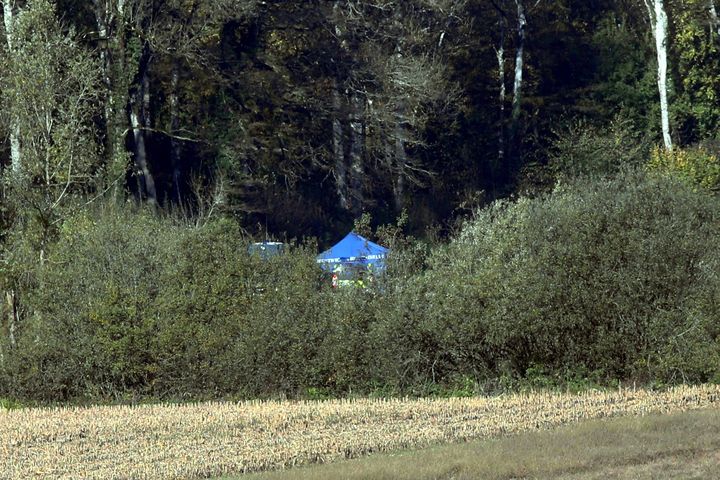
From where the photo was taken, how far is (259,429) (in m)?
16.2

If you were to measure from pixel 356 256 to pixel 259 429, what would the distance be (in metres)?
11.4

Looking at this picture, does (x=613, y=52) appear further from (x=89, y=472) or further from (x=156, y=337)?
(x=89, y=472)

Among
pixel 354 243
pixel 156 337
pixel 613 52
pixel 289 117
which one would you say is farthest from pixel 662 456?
pixel 613 52

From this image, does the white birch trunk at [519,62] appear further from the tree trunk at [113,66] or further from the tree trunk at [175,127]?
the tree trunk at [113,66]

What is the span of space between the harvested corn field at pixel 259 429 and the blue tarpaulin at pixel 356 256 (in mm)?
4303

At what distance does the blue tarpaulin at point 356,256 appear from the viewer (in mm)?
23328

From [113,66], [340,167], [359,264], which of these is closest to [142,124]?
[113,66]

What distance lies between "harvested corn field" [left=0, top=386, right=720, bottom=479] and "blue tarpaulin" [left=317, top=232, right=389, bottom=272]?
14.1ft

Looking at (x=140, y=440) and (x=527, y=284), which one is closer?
(x=140, y=440)

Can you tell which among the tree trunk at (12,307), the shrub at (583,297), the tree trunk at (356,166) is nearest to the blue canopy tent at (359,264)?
the shrub at (583,297)

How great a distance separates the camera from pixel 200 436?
15.9 metres

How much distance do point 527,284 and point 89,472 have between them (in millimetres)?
9153

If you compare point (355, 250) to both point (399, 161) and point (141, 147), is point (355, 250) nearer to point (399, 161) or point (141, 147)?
point (141, 147)

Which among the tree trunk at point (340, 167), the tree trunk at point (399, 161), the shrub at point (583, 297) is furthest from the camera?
the tree trunk at point (340, 167)
